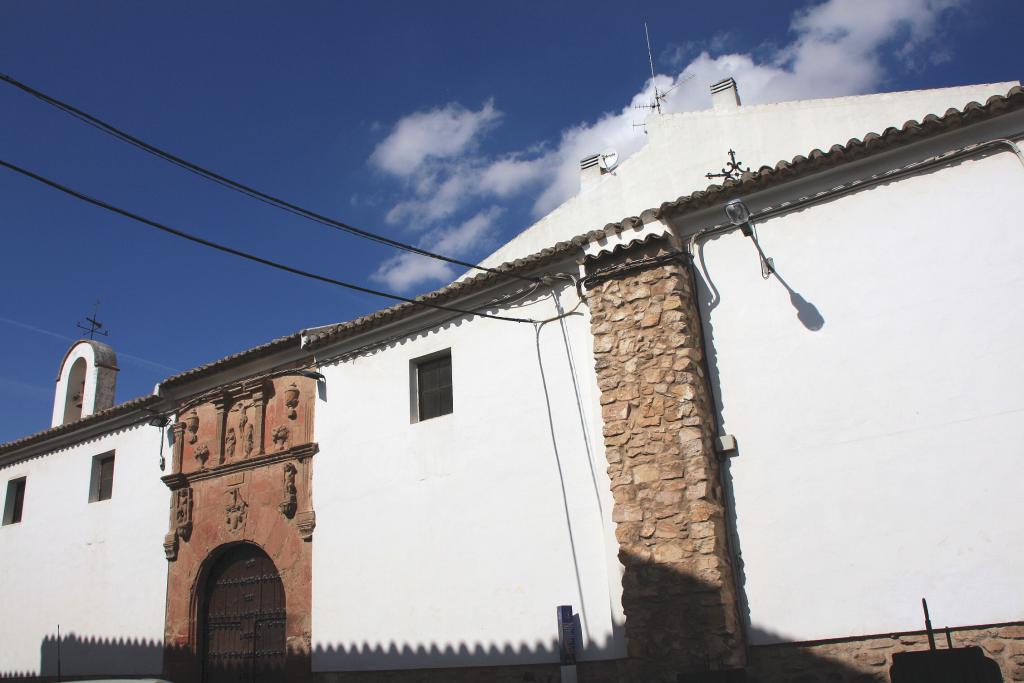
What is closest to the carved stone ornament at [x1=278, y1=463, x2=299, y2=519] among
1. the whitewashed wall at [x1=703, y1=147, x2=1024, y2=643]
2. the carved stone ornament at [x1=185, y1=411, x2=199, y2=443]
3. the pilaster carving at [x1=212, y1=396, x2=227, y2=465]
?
the pilaster carving at [x1=212, y1=396, x2=227, y2=465]

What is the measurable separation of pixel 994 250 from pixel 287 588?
327 inches

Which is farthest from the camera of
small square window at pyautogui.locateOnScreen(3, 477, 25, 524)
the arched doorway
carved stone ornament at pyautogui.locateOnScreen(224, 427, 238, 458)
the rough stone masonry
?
small square window at pyautogui.locateOnScreen(3, 477, 25, 524)

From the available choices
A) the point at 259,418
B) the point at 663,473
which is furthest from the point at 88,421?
the point at 663,473

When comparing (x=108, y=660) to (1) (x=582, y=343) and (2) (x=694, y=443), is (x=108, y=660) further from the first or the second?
(2) (x=694, y=443)

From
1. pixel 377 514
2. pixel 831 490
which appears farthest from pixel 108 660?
pixel 831 490

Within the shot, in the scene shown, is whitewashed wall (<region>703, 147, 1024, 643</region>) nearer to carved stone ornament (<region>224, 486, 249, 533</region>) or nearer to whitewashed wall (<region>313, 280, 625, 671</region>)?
whitewashed wall (<region>313, 280, 625, 671</region>)

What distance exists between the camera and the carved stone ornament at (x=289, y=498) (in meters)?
10.2

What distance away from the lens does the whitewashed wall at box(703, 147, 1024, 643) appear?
6.17 meters

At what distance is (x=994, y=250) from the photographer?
21.5ft

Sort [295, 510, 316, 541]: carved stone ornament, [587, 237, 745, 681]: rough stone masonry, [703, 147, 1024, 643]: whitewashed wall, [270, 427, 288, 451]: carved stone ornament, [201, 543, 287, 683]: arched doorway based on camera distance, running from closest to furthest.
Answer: [703, 147, 1024, 643]: whitewashed wall → [587, 237, 745, 681]: rough stone masonry → [295, 510, 316, 541]: carved stone ornament → [201, 543, 287, 683]: arched doorway → [270, 427, 288, 451]: carved stone ornament

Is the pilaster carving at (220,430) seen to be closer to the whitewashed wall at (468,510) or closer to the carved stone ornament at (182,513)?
the carved stone ornament at (182,513)

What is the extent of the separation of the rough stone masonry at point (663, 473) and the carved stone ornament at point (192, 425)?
263 inches

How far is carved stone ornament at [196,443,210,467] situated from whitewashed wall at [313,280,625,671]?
7.05 feet

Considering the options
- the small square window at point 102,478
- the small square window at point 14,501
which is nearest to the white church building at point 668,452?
the small square window at point 102,478
